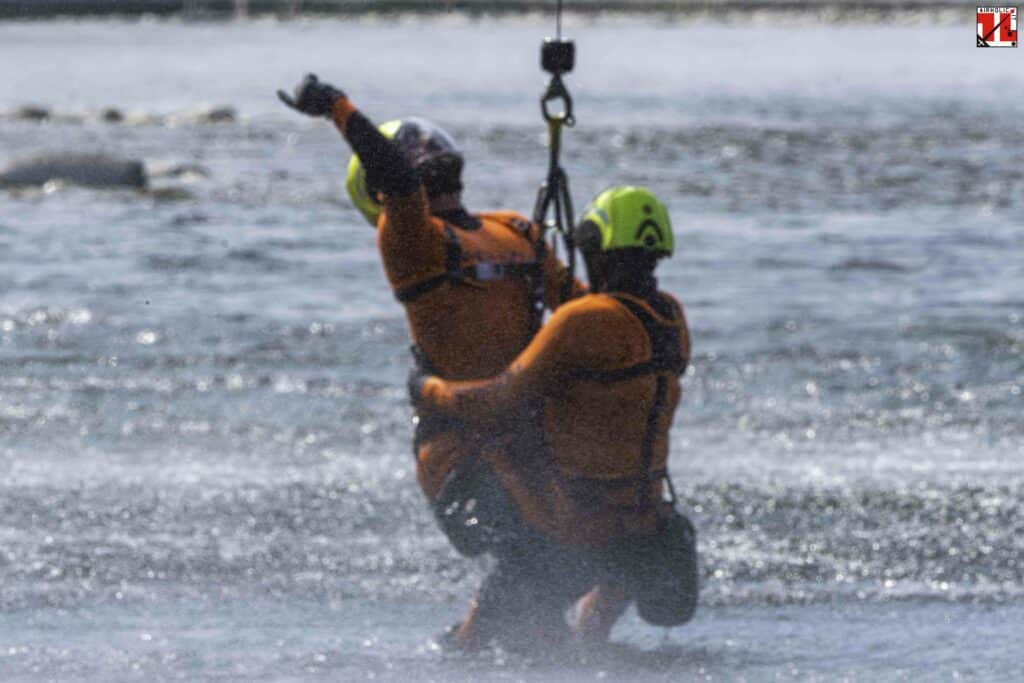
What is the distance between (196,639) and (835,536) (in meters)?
2.88

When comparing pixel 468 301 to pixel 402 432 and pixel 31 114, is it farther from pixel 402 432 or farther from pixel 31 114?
pixel 31 114

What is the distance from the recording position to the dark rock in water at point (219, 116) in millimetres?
41469

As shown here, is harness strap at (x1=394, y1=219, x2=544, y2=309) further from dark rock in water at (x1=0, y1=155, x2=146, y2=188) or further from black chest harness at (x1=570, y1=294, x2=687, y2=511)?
dark rock in water at (x1=0, y1=155, x2=146, y2=188)

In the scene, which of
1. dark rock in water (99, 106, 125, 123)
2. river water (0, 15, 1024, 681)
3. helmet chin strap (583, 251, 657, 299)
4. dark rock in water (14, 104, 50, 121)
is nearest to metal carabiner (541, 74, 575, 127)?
helmet chin strap (583, 251, 657, 299)

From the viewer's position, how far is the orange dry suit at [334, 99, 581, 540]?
629cm

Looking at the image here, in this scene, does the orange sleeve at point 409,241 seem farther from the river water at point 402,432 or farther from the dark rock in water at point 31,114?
the dark rock in water at point 31,114

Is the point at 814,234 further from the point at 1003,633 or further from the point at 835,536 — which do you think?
the point at 1003,633

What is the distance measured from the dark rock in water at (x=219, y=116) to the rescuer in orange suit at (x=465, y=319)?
35506mm

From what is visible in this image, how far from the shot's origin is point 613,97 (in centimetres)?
5275

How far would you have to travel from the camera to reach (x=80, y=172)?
26.0 metres

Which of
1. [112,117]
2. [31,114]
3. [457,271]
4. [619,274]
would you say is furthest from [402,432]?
[31,114]

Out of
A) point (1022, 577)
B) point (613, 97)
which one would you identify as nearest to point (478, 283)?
point (1022, 577)

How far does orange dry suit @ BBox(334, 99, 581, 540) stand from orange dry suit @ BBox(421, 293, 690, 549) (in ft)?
0.43

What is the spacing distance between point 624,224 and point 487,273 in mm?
474
